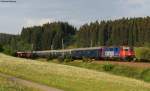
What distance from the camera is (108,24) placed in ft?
636

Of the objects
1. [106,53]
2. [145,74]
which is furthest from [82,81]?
[106,53]

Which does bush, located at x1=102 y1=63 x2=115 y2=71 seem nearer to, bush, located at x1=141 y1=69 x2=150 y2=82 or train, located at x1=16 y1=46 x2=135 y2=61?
bush, located at x1=141 y1=69 x2=150 y2=82

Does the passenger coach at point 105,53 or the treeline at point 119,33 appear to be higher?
the treeline at point 119,33

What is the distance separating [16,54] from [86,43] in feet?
228

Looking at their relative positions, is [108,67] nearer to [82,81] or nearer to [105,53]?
[82,81]

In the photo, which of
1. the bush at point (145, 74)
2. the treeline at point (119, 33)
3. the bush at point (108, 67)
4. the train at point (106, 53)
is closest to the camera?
the bush at point (145, 74)

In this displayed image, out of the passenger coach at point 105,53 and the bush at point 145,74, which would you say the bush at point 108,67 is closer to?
the bush at point 145,74

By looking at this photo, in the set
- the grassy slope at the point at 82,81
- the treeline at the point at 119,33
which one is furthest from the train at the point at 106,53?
the treeline at the point at 119,33

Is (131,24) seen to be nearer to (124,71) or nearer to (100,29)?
(100,29)

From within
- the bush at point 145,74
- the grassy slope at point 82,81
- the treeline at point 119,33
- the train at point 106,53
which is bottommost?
the bush at point 145,74

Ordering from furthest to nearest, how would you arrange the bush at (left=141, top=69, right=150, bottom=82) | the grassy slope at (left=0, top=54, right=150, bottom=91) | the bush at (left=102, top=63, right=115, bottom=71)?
the bush at (left=102, top=63, right=115, bottom=71) < the bush at (left=141, top=69, right=150, bottom=82) < the grassy slope at (left=0, top=54, right=150, bottom=91)

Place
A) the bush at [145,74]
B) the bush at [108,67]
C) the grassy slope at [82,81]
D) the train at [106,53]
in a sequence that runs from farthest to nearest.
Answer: the train at [106,53] → the bush at [108,67] → the bush at [145,74] → the grassy slope at [82,81]

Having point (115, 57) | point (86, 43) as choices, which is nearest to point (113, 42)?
point (86, 43)

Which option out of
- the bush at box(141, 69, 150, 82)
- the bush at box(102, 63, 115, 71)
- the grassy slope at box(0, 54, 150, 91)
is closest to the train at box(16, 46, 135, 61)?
the bush at box(102, 63, 115, 71)
